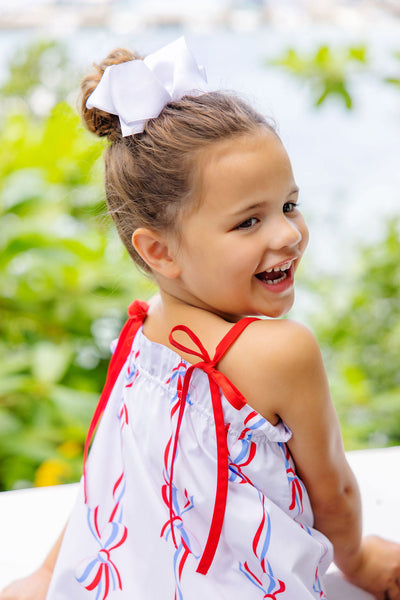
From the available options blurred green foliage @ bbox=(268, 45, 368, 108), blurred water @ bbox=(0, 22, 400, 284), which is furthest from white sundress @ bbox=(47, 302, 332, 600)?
blurred water @ bbox=(0, 22, 400, 284)

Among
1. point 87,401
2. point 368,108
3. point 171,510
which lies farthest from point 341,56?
point 368,108

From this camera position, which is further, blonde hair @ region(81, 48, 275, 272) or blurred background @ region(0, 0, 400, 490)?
blurred background @ region(0, 0, 400, 490)

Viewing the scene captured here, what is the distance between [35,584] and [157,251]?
1.91ft

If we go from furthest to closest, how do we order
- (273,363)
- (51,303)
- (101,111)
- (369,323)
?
(369,323) → (51,303) → (101,111) → (273,363)

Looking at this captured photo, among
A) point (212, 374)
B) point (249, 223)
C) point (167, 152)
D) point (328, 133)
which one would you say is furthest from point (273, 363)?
point (328, 133)

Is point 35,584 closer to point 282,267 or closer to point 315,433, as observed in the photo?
point 315,433

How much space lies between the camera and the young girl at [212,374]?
0.78 meters

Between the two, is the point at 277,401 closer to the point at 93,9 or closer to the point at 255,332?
the point at 255,332

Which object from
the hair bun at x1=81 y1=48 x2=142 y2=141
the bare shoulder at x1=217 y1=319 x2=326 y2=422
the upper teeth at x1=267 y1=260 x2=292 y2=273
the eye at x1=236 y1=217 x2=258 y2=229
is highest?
the hair bun at x1=81 y1=48 x2=142 y2=141

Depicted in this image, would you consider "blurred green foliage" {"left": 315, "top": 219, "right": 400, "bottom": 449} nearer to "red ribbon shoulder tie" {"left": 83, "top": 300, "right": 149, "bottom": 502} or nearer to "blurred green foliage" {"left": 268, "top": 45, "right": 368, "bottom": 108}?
"blurred green foliage" {"left": 268, "top": 45, "right": 368, "bottom": 108}

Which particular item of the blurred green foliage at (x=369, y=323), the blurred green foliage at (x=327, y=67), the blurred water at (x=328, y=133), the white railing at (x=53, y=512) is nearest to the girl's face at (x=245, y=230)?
the white railing at (x=53, y=512)

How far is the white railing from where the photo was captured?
3.76 ft

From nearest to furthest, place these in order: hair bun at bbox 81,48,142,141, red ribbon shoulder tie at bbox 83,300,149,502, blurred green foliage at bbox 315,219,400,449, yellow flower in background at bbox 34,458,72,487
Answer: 1. hair bun at bbox 81,48,142,141
2. red ribbon shoulder tie at bbox 83,300,149,502
3. yellow flower in background at bbox 34,458,72,487
4. blurred green foliage at bbox 315,219,400,449

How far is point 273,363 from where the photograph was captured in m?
0.76
